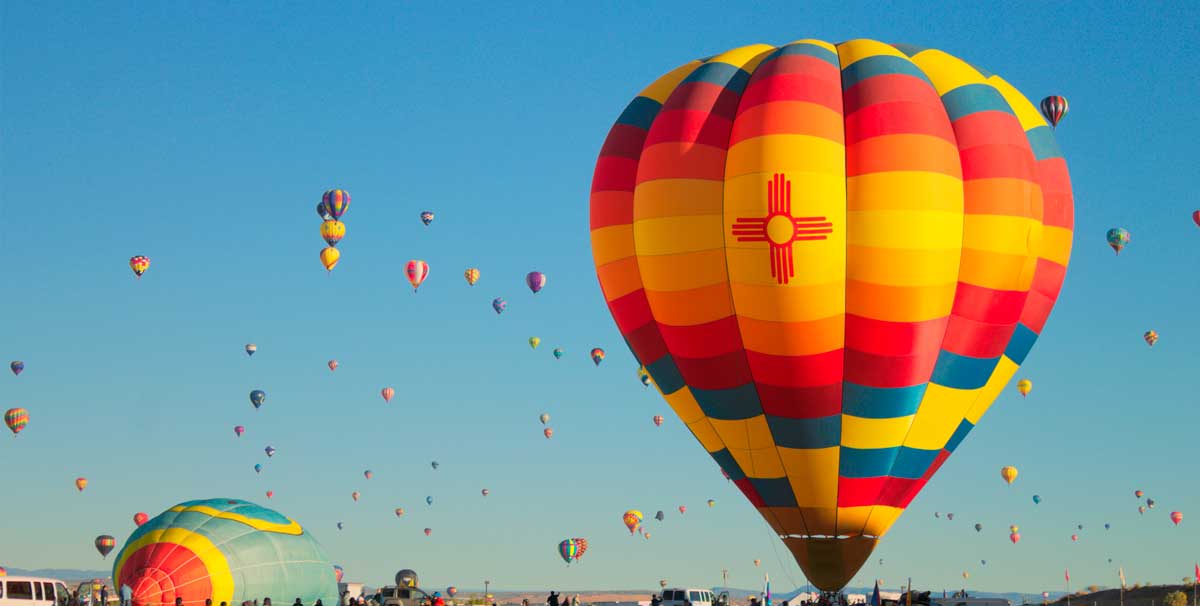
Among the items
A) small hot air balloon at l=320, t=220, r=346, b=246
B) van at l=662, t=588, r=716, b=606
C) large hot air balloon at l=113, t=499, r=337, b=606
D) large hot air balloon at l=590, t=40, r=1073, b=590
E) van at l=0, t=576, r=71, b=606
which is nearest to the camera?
large hot air balloon at l=590, t=40, r=1073, b=590

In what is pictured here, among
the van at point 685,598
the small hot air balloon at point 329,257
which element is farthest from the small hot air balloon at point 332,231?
the van at point 685,598

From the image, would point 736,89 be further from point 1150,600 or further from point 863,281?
point 1150,600

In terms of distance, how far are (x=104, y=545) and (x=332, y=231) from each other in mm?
13499

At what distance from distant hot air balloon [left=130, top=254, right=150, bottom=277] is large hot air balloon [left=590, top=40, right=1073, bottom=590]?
3430cm

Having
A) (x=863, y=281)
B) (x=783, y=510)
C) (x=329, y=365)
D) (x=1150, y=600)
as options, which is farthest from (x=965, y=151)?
(x=329, y=365)

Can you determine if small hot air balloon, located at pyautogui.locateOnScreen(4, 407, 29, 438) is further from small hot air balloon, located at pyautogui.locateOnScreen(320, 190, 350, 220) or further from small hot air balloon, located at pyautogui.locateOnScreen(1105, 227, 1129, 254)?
small hot air balloon, located at pyautogui.locateOnScreen(1105, 227, 1129, 254)

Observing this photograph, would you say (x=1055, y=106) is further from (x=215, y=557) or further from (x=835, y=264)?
(x=215, y=557)

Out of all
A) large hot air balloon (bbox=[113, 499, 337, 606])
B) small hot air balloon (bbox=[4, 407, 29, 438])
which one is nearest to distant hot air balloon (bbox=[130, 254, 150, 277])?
small hot air balloon (bbox=[4, 407, 29, 438])

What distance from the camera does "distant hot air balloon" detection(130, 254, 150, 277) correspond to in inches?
2356

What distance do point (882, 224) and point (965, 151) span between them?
260 centimetres

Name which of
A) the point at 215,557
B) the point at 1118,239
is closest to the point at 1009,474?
the point at 1118,239

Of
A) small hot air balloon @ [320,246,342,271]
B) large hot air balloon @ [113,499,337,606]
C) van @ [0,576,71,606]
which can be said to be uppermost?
small hot air balloon @ [320,246,342,271]

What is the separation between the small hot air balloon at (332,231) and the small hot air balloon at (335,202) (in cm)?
30

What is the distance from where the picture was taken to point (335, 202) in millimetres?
54281
